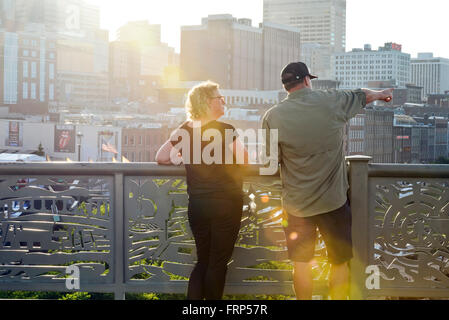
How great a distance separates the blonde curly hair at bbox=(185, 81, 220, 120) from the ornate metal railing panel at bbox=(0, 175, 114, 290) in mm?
919

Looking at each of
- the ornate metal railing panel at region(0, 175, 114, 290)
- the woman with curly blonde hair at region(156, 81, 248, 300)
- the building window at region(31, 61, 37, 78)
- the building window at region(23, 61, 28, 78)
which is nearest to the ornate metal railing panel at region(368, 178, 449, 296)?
the woman with curly blonde hair at region(156, 81, 248, 300)

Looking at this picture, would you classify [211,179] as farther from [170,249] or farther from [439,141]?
[439,141]

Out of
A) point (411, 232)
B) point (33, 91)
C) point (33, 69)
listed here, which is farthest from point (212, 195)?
point (33, 69)

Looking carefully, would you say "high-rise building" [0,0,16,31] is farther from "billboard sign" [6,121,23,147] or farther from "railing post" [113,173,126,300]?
"railing post" [113,173,126,300]

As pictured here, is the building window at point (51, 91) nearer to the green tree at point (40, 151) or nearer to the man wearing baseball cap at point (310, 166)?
the green tree at point (40, 151)

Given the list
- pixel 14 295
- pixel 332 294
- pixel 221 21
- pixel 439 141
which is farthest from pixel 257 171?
pixel 221 21

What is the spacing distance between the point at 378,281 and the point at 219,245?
124 cm

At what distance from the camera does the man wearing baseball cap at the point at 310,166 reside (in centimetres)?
413

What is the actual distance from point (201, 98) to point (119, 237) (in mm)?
1204

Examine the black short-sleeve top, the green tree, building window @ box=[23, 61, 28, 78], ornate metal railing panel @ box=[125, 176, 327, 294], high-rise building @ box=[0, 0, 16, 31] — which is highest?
high-rise building @ box=[0, 0, 16, 31]

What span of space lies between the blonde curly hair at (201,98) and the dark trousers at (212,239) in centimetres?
52

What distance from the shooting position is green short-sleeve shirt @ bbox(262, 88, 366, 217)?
413cm

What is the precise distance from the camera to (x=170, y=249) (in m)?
4.78

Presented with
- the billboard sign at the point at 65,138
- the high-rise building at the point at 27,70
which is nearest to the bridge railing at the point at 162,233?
the billboard sign at the point at 65,138
